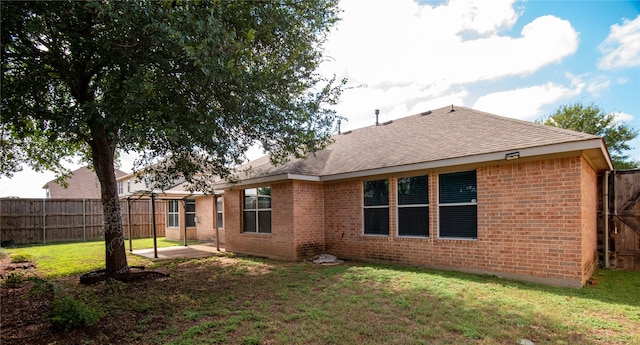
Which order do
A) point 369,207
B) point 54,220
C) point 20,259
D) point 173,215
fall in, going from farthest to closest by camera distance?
point 173,215
point 54,220
point 20,259
point 369,207

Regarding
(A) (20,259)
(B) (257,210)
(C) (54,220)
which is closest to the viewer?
(A) (20,259)

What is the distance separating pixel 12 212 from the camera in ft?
57.6

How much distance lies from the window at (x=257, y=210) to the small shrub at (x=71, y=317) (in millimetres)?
7170

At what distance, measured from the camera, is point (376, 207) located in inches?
392

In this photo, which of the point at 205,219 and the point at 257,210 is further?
the point at 205,219

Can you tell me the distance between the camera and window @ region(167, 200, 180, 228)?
1928cm

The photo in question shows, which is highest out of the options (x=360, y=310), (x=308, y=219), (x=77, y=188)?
(x=77, y=188)

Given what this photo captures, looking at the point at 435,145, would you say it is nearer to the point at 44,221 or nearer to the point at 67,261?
the point at 67,261

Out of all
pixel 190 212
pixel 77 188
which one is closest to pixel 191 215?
pixel 190 212

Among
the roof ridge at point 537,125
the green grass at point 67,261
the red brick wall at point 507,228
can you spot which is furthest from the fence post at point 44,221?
the roof ridge at point 537,125

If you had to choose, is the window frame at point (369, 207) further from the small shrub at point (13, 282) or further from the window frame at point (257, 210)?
the small shrub at point (13, 282)

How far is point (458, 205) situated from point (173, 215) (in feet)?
54.8

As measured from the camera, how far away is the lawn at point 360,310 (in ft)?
14.1

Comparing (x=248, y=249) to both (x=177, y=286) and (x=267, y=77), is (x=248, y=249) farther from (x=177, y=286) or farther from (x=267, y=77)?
(x=267, y=77)
